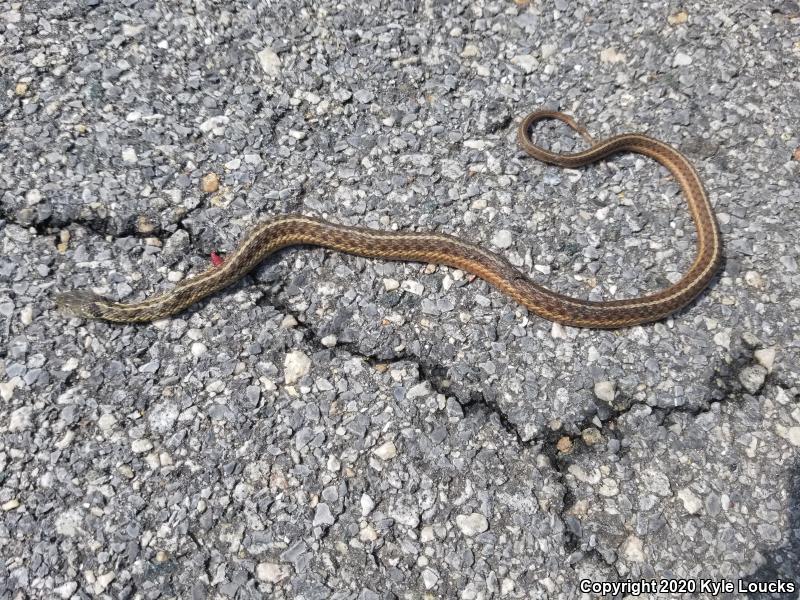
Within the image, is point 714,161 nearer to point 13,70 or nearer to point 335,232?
point 335,232

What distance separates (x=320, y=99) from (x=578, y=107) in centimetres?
248

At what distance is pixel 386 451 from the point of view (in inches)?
161

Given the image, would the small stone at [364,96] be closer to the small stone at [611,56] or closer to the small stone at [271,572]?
the small stone at [611,56]

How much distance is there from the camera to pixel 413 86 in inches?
234

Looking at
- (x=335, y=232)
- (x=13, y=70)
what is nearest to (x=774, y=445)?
(x=335, y=232)

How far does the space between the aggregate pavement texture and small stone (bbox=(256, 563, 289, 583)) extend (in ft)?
0.06

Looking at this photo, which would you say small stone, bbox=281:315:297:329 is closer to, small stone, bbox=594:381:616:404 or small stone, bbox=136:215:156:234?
small stone, bbox=136:215:156:234

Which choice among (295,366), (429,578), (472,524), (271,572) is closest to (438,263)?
(295,366)

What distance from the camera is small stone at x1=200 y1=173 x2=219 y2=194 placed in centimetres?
520

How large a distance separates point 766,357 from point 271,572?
3.80 meters

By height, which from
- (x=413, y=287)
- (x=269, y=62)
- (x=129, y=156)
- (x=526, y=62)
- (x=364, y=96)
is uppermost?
(x=526, y=62)

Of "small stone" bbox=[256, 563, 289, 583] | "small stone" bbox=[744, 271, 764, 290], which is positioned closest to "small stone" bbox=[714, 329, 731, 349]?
"small stone" bbox=[744, 271, 764, 290]

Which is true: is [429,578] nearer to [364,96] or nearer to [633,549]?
[633,549]

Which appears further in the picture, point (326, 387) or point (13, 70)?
point (13, 70)
